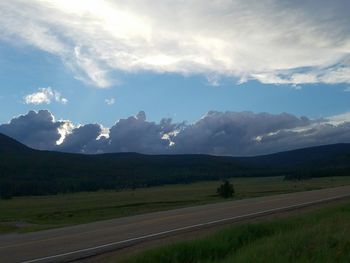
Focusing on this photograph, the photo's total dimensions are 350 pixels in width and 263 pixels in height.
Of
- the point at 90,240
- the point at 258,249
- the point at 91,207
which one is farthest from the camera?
the point at 91,207

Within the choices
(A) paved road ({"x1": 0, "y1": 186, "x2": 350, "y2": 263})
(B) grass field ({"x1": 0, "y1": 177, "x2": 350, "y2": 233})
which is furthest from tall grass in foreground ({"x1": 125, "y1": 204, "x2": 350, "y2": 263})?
(B) grass field ({"x1": 0, "y1": 177, "x2": 350, "y2": 233})

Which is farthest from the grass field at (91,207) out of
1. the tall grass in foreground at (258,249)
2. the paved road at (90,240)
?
the tall grass in foreground at (258,249)

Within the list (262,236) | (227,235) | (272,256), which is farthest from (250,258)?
(262,236)

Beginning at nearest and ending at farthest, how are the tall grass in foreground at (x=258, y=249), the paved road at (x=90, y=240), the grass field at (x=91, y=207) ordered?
the tall grass in foreground at (x=258, y=249) < the paved road at (x=90, y=240) < the grass field at (x=91, y=207)

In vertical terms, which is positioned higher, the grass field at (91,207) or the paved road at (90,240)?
the grass field at (91,207)

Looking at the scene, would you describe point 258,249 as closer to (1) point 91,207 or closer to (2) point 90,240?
(2) point 90,240

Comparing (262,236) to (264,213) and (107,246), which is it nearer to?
(107,246)

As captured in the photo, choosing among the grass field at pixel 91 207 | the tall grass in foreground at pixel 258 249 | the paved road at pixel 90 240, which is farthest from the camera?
the grass field at pixel 91 207

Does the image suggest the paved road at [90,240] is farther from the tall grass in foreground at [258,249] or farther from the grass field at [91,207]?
the grass field at [91,207]

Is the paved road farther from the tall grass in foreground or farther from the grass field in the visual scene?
the grass field

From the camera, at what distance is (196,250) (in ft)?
40.9

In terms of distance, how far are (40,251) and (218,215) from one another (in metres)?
12.8

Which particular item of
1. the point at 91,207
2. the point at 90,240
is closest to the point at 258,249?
A: the point at 90,240

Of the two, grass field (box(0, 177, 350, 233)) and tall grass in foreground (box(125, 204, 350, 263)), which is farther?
grass field (box(0, 177, 350, 233))
